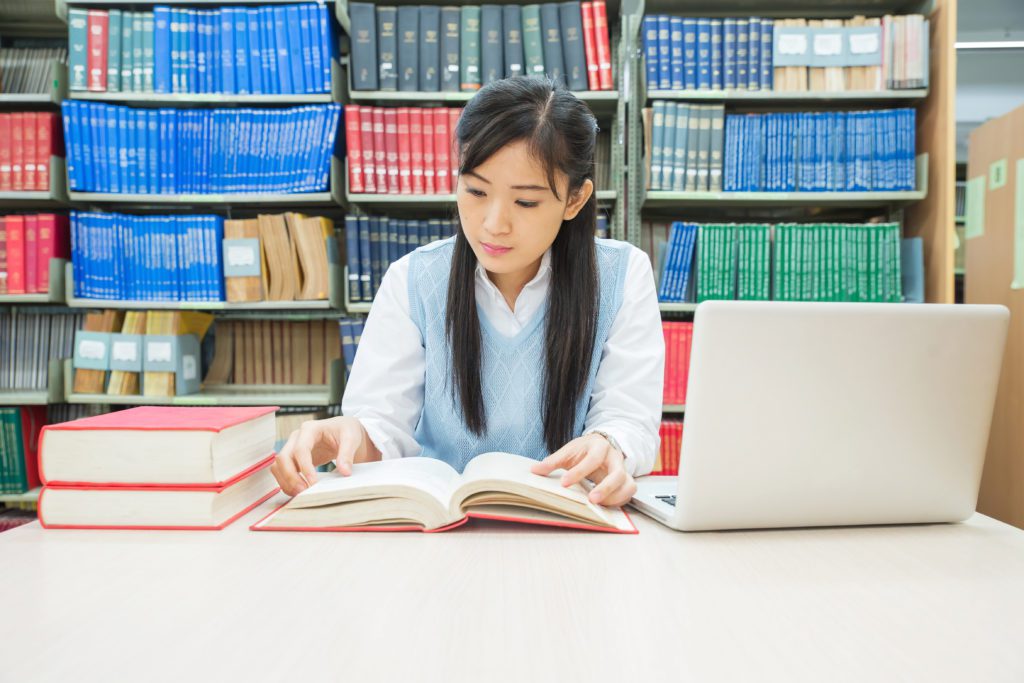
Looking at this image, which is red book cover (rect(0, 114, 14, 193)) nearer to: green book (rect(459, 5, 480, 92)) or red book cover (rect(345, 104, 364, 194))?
red book cover (rect(345, 104, 364, 194))

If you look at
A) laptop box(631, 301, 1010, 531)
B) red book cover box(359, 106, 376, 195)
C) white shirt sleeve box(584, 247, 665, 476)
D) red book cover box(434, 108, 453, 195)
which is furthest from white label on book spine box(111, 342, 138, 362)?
laptop box(631, 301, 1010, 531)

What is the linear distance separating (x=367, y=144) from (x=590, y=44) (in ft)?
2.74

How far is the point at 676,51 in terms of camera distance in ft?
7.32

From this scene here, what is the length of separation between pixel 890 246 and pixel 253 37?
2299mm

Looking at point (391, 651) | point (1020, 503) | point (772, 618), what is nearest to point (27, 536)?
point (391, 651)

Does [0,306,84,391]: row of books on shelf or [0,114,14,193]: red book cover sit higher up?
[0,114,14,193]: red book cover

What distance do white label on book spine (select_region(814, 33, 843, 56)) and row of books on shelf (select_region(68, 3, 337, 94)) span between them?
5.42ft

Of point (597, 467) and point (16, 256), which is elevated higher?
point (16, 256)

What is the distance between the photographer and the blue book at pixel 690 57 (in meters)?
2.23

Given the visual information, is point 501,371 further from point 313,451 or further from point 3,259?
point 3,259

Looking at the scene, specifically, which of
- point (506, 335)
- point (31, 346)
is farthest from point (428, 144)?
point (31, 346)

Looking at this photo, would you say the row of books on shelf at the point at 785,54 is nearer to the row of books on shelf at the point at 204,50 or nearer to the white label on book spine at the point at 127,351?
the row of books on shelf at the point at 204,50

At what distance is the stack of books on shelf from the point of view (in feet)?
2.35

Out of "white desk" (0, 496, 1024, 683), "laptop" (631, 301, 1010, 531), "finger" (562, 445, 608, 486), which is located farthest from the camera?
"finger" (562, 445, 608, 486)
